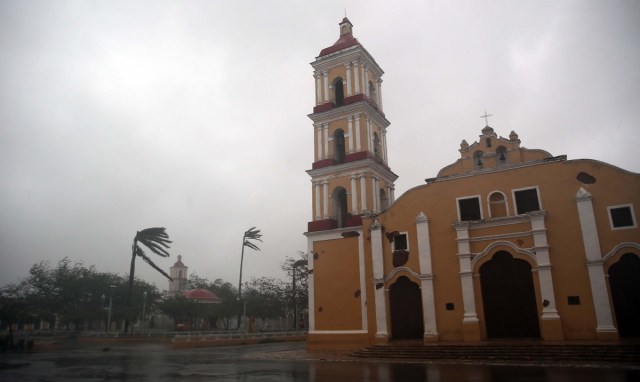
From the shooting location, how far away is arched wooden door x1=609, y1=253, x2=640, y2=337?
17.8 m

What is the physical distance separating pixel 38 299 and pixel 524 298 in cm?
4114

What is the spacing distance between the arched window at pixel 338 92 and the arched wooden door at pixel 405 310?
A: 11595 millimetres

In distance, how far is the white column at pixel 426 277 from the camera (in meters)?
20.7

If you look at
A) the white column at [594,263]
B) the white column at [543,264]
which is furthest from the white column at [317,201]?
the white column at [594,263]

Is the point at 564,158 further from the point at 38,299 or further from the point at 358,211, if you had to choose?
Result: the point at 38,299

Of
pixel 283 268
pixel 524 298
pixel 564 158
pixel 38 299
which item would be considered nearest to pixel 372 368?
pixel 524 298

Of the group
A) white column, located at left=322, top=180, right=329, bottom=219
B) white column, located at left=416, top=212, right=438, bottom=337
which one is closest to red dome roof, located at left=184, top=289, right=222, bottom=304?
white column, located at left=322, top=180, right=329, bottom=219

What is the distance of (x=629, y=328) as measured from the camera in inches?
700

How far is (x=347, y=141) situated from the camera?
26250 mm

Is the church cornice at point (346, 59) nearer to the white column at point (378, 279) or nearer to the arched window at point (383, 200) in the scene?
the arched window at point (383, 200)

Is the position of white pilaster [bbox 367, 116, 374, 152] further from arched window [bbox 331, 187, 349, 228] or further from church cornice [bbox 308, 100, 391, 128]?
arched window [bbox 331, 187, 349, 228]

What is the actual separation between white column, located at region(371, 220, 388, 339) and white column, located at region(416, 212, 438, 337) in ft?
6.35

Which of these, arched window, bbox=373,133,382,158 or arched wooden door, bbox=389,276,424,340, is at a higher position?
arched window, bbox=373,133,382,158

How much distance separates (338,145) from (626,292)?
630 inches
